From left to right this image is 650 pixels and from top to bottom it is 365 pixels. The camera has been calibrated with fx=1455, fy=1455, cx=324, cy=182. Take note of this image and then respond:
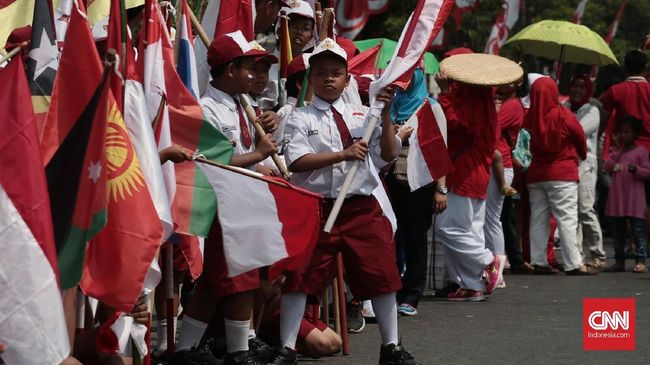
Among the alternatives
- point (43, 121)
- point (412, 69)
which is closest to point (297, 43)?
point (412, 69)

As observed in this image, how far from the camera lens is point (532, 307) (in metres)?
11.1

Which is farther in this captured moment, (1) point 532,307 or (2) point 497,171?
(2) point 497,171

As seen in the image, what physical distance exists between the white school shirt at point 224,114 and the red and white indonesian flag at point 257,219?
319mm

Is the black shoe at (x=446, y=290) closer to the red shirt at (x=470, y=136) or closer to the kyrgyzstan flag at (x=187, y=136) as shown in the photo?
the red shirt at (x=470, y=136)

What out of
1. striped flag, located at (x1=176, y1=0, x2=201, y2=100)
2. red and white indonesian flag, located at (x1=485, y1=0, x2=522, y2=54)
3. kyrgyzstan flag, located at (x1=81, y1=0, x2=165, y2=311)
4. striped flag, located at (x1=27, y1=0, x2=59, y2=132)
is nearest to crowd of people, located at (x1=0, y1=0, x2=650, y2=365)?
striped flag, located at (x1=176, y1=0, x2=201, y2=100)

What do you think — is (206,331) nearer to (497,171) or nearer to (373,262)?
(373,262)

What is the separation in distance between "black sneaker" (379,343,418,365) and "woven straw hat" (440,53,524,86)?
384cm

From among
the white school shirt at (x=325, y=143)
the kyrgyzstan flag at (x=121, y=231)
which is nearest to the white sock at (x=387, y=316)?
the white school shirt at (x=325, y=143)

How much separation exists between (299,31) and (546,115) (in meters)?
4.25

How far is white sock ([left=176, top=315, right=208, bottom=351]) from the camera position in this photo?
7672 millimetres

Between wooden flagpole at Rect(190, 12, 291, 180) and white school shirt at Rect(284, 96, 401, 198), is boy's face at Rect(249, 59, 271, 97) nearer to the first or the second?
wooden flagpole at Rect(190, 12, 291, 180)

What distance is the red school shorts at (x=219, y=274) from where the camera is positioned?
24.4 ft

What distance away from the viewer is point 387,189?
10.8 meters

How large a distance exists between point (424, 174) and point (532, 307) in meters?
1.88
